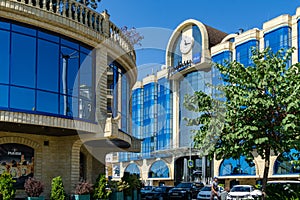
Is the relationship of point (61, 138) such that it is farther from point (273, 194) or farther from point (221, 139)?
point (273, 194)

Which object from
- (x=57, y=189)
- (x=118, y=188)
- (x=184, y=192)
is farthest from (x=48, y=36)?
(x=184, y=192)

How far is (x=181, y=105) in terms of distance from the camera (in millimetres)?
62688

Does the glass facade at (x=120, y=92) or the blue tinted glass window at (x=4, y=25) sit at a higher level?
the blue tinted glass window at (x=4, y=25)

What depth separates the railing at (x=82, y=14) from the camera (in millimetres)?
18578

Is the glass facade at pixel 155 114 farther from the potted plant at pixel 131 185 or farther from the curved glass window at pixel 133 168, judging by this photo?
the potted plant at pixel 131 185

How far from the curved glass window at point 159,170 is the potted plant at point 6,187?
51.4 meters

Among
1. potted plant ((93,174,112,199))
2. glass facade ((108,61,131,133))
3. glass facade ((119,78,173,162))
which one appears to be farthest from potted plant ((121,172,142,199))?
glass facade ((119,78,173,162))

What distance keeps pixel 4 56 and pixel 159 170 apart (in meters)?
54.8

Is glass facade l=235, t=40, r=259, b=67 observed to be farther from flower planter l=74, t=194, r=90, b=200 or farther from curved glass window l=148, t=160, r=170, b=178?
flower planter l=74, t=194, r=90, b=200

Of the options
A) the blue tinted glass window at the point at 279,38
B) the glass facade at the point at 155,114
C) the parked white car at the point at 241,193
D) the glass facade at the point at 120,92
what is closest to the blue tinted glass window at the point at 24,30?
the glass facade at the point at 120,92

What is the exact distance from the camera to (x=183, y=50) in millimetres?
64250

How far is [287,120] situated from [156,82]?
53598 mm

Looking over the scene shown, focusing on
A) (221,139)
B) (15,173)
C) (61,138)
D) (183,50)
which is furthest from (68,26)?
(183,50)

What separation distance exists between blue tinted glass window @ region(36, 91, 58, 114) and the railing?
3363mm
